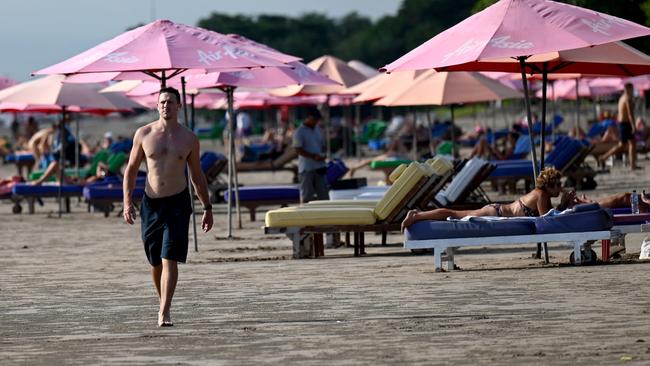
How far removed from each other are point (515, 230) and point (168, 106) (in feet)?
13.9

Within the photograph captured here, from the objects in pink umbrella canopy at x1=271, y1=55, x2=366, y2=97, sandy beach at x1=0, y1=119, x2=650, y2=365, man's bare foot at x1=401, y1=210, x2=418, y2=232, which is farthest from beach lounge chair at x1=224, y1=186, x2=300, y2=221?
man's bare foot at x1=401, y1=210, x2=418, y2=232

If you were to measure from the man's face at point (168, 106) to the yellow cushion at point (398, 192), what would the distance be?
5.10 meters

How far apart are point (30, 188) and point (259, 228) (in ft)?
22.1

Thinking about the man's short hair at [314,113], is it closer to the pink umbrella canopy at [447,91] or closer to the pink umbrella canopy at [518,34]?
the pink umbrella canopy at [447,91]

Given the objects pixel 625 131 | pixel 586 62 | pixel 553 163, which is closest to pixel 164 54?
pixel 586 62

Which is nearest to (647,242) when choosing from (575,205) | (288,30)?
(575,205)

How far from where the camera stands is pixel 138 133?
36.4ft

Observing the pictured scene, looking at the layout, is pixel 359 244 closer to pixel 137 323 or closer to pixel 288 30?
pixel 137 323

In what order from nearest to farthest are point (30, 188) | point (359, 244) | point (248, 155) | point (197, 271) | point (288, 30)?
point (197, 271) < point (359, 244) < point (30, 188) < point (248, 155) < point (288, 30)

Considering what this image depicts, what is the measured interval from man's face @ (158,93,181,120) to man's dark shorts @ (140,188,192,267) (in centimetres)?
53

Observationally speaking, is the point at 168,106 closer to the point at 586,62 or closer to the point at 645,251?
the point at 645,251

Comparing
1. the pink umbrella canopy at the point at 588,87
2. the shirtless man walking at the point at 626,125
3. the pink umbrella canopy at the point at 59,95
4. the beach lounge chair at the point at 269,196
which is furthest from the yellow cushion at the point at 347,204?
the pink umbrella canopy at the point at 588,87

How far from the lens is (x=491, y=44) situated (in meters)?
13.8

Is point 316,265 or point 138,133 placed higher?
point 138,133
